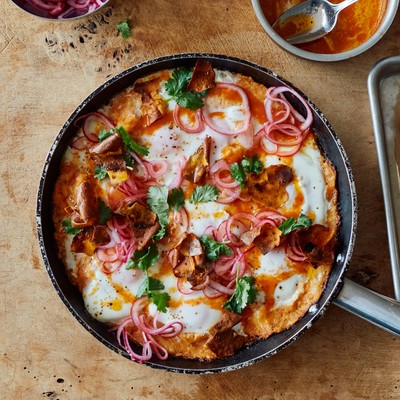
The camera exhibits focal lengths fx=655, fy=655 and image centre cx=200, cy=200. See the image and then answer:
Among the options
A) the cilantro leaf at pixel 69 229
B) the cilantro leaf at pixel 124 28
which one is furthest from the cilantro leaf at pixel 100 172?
the cilantro leaf at pixel 124 28

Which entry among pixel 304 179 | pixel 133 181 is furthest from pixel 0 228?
pixel 304 179

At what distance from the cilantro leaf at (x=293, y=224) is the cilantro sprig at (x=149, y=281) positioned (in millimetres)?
785

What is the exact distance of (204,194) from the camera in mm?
3957

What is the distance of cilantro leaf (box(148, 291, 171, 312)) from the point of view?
394 cm

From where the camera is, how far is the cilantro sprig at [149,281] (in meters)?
3.93

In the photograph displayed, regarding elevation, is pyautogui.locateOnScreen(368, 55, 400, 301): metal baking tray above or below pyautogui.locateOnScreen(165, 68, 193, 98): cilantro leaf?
below

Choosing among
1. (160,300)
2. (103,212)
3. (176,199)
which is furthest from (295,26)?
(160,300)

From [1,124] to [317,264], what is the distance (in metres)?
2.22

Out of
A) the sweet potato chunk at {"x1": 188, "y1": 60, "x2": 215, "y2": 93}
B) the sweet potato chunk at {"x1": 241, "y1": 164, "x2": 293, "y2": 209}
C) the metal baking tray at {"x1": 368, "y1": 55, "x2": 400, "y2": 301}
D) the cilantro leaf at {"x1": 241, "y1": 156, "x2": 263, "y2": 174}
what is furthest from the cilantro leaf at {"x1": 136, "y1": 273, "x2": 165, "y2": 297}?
the metal baking tray at {"x1": 368, "y1": 55, "x2": 400, "y2": 301}

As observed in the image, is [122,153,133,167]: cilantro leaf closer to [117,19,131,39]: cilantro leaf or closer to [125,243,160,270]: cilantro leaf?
[125,243,160,270]: cilantro leaf

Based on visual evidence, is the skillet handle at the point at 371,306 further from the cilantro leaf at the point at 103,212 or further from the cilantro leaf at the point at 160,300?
the cilantro leaf at the point at 103,212

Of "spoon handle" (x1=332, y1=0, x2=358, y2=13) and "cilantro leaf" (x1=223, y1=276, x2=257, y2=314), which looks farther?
"spoon handle" (x1=332, y1=0, x2=358, y2=13)

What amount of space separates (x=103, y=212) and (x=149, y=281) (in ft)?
1.64

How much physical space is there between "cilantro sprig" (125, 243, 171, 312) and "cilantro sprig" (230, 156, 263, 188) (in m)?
0.66
